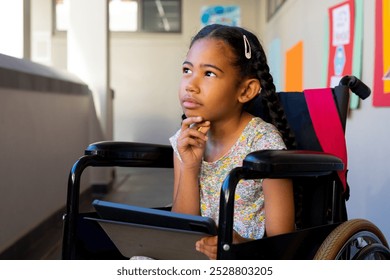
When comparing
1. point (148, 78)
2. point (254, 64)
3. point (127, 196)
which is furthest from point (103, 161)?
point (148, 78)

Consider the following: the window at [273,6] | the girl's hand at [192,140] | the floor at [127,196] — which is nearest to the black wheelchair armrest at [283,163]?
the girl's hand at [192,140]

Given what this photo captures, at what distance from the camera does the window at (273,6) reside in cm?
572

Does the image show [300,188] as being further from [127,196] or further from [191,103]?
[127,196]

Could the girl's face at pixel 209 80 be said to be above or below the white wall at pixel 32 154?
above

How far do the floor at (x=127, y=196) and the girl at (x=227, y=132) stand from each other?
1.35 metres

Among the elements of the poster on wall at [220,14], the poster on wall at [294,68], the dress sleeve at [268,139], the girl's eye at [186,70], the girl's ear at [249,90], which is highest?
the poster on wall at [220,14]

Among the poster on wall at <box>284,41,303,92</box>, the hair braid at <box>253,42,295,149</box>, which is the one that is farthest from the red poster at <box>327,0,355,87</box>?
the hair braid at <box>253,42,295,149</box>

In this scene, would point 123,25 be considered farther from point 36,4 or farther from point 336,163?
point 336,163

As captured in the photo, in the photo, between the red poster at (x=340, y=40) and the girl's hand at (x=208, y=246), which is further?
the red poster at (x=340, y=40)

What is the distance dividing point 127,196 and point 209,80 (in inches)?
128

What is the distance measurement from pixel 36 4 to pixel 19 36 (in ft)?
Answer: 17.7

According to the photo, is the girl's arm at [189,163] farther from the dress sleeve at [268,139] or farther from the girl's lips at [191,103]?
the dress sleeve at [268,139]

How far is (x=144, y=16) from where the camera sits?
768 cm

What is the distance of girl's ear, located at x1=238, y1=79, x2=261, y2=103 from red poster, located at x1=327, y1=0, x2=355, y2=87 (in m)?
1.48
